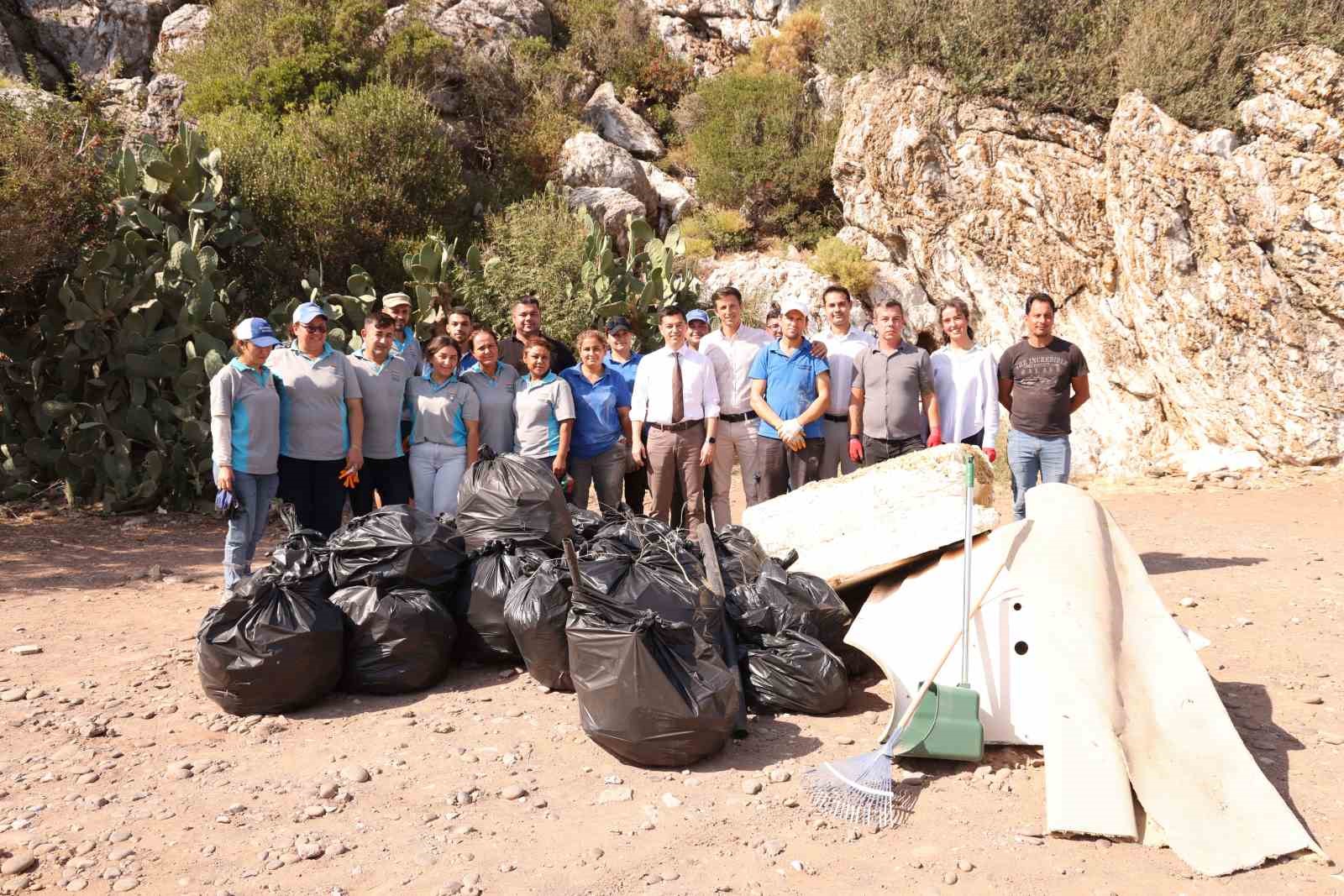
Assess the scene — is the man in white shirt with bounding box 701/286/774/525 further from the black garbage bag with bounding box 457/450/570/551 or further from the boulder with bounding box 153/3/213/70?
the boulder with bounding box 153/3/213/70

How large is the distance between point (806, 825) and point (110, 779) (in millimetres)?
2596

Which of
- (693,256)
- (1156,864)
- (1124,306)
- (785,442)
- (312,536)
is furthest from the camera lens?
(693,256)

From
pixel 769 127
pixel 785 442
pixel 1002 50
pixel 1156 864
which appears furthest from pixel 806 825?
pixel 769 127

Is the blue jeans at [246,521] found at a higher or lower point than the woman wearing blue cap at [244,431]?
lower

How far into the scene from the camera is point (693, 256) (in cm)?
1573

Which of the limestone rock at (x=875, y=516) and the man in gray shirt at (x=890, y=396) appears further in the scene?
the man in gray shirt at (x=890, y=396)

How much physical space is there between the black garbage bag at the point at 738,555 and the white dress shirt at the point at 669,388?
1.22m

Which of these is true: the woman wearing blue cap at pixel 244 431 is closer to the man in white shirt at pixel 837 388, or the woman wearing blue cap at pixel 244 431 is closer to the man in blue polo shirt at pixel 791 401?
the man in blue polo shirt at pixel 791 401

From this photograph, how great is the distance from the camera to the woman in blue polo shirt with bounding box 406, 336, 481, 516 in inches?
227

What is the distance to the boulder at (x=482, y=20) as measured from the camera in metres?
18.7

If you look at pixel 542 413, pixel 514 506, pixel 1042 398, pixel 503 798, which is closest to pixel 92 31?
pixel 542 413

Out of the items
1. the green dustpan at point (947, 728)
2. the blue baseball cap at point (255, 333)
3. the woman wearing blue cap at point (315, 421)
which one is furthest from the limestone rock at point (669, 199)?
the green dustpan at point (947, 728)

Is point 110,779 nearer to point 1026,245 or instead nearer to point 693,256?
point 1026,245

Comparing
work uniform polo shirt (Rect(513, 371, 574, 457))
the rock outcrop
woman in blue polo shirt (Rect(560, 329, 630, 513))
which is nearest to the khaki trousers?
woman in blue polo shirt (Rect(560, 329, 630, 513))
